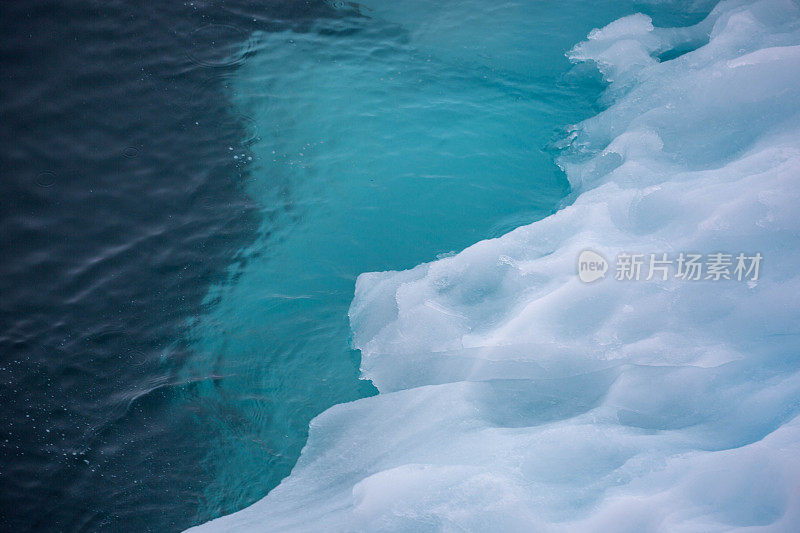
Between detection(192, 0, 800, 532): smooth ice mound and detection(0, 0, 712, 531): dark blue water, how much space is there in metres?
0.52

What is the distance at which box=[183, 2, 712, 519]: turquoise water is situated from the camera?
324 cm

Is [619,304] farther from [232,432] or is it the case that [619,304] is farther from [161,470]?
[161,470]

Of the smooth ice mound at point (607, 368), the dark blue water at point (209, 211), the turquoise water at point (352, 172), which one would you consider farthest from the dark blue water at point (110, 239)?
the smooth ice mound at point (607, 368)

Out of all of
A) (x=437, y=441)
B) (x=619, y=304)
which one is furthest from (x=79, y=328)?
(x=619, y=304)

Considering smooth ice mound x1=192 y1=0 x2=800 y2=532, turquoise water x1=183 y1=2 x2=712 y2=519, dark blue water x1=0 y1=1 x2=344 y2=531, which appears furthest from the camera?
turquoise water x1=183 y1=2 x2=712 y2=519

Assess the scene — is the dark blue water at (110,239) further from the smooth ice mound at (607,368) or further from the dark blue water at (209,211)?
the smooth ice mound at (607,368)

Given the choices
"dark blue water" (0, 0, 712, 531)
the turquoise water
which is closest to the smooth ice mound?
the turquoise water

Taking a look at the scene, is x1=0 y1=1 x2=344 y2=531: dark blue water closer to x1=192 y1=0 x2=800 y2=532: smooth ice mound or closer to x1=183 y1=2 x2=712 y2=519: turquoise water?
x1=183 y1=2 x2=712 y2=519: turquoise water

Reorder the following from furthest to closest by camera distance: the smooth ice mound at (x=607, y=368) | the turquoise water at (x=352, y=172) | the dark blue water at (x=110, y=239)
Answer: the turquoise water at (x=352, y=172) → the dark blue water at (x=110, y=239) → the smooth ice mound at (x=607, y=368)

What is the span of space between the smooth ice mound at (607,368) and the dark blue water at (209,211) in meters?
0.52

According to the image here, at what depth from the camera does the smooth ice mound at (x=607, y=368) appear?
1.90 metres

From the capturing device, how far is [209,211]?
4.32 meters

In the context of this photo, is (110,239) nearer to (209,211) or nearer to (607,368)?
(209,211)

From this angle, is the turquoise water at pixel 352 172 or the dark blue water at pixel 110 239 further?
the turquoise water at pixel 352 172
